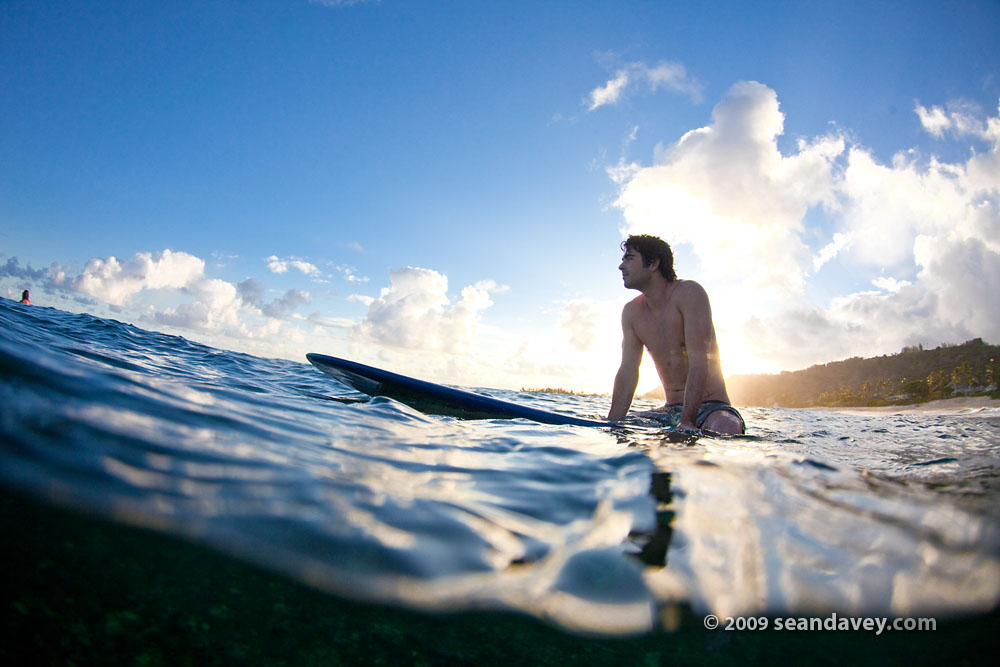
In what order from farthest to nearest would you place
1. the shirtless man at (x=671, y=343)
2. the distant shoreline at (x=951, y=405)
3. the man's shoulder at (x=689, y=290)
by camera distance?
the distant shoreline at (x=951, y=405)
the man's shoulder at (x=689, y=290)
the shirtless man at (x=671, y=343)

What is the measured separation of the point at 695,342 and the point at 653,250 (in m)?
1.18

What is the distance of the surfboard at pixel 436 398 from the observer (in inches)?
170

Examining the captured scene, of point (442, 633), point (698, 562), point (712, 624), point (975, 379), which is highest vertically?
point (975, 379)

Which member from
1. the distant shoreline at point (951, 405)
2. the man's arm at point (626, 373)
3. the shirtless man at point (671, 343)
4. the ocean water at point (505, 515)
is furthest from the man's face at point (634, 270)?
the distant shoreline at point (951, 405)

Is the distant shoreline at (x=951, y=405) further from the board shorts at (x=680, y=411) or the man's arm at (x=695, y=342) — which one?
the man's arm at (x=695, y=342)

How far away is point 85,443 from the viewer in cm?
149

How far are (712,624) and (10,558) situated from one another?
1.90 m

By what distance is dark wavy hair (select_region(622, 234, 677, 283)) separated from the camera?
16.0 ft

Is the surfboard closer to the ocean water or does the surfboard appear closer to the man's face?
the man's face

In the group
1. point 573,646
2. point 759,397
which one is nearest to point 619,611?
point 573,646

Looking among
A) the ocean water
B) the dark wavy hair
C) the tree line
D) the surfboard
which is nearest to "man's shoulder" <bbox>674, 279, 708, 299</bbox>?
the dark wavy hair

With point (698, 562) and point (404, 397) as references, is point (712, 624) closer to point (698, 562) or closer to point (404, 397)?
point (698, 562)

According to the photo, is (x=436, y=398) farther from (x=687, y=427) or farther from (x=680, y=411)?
(x=680, y=411)

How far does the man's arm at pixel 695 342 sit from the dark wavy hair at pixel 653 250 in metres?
0.35
